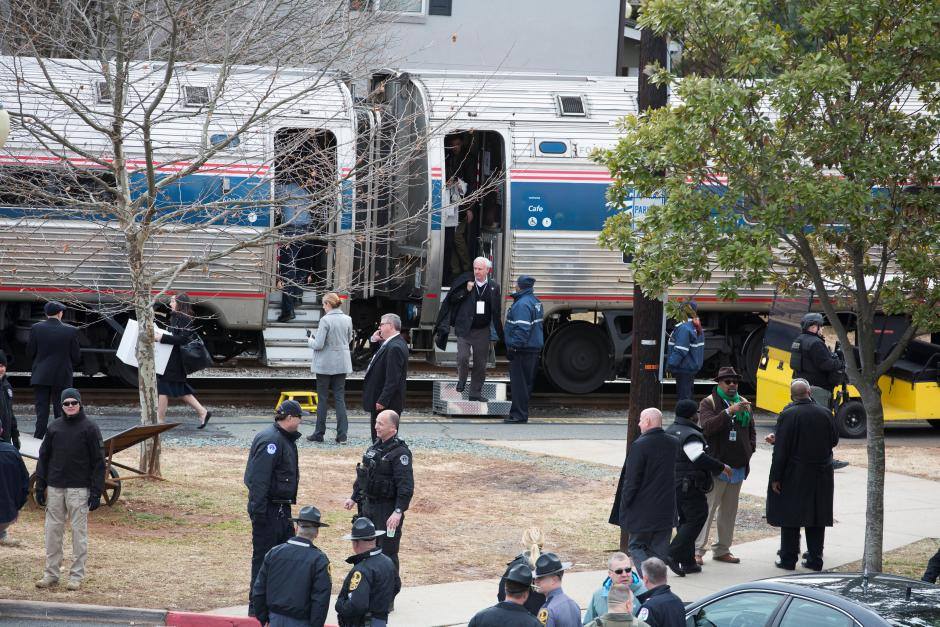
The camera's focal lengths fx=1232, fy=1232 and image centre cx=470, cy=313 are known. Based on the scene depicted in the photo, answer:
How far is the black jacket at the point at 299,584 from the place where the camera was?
22.9 feet

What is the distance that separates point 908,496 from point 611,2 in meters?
17.9

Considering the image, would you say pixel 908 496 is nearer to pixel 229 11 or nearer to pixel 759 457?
pixel 759 457

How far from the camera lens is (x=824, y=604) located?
19.8 feet

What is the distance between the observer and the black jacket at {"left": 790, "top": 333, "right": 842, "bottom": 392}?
14828 millimetres

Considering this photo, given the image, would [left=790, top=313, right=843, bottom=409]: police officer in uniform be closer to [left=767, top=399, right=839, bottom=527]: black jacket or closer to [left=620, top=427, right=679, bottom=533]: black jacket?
[left=767, top=399, right=839, bottom=527]: black jacket

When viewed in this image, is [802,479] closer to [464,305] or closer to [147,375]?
[147,375]

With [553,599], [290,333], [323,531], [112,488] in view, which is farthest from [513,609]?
[290,333]

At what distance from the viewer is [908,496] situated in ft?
44.3

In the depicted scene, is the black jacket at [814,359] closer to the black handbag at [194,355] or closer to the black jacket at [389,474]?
the black handbag at [194,355]

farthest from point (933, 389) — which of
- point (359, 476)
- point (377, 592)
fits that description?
point (377, 592)

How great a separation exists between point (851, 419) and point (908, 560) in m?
5.83

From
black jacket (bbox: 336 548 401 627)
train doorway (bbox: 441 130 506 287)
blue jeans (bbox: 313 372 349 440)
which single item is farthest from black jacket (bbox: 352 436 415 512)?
train doorway (bbox: 441 130 506 287)

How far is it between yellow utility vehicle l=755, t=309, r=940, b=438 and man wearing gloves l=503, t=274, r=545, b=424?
3124mm

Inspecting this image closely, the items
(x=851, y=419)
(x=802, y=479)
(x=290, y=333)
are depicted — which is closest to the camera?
(x=802, y=479)
